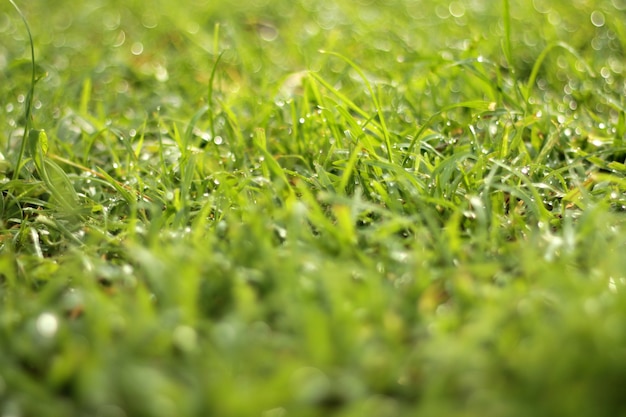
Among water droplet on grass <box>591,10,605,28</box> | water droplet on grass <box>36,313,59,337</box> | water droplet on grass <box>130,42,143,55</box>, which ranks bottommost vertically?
water droplet on grass <box>130,42,143,55</box>

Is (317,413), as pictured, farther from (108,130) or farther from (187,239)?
(108,130)

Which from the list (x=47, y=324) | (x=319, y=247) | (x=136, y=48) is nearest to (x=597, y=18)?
(x=136, y=48)

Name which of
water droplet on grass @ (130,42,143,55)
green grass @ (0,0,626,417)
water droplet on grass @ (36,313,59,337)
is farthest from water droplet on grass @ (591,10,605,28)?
water droplet on grass @ (36,313,59,337)

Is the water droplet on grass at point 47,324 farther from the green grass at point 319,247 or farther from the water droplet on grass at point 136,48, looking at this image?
the water droplet on grass at point 136,48

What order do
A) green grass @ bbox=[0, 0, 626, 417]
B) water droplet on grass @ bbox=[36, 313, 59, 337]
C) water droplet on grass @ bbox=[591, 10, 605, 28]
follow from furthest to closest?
1. water droplet on grass @ bbox=[591, 10, 605, 28]
2. water droplet on grass @ bbox=[36, 313, 59, 337]
3. green grass @ bbox=[0, 0, 626, 417]

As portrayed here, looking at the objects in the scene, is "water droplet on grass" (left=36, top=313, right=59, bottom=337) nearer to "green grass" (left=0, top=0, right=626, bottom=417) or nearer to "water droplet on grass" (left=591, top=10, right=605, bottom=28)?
"green grass" (left=0, top=0, right=626, bottom=417)

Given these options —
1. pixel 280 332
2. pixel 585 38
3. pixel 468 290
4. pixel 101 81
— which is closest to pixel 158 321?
pixel 280 332

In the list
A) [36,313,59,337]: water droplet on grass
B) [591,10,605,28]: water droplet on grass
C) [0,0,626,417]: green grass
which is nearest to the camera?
[0,0,626,417]: green grass

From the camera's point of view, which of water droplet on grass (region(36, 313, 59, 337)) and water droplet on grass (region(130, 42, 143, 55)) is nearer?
water droplet on grass (region(36, 313, 59, 337))

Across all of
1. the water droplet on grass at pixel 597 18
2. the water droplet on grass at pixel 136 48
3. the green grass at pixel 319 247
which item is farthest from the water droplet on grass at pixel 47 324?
the water droplet on grass at pixel 597 18
